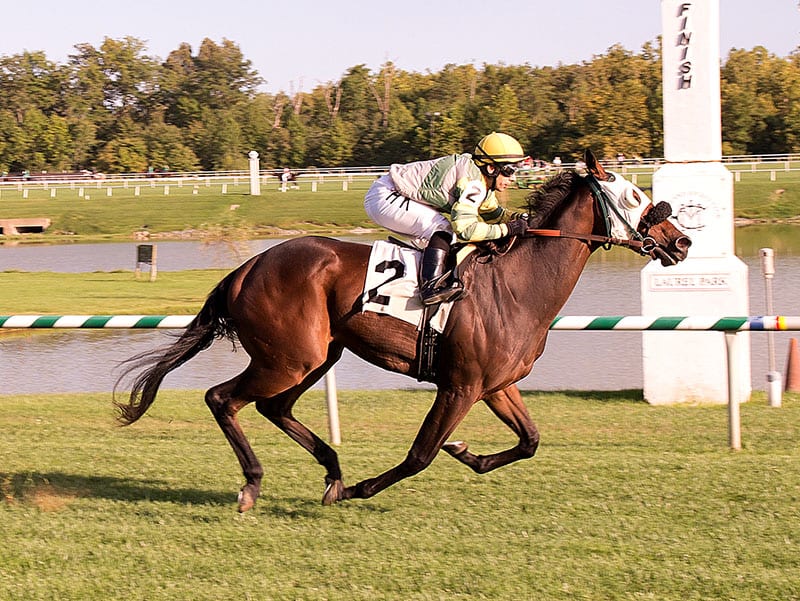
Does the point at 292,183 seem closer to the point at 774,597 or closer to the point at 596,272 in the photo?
the point at 596,272

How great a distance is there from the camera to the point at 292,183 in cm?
4831

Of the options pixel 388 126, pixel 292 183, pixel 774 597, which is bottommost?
pixel 774 597

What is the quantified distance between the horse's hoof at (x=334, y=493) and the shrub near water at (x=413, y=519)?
2.1 inches

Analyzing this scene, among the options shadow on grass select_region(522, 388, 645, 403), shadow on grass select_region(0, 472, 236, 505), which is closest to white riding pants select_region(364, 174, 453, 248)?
shadow on grass select_region(0, 472, 236, 505)

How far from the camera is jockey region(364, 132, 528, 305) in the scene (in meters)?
5.29

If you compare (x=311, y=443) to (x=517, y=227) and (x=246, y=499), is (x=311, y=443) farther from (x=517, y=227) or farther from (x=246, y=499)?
(x=517, y=227)

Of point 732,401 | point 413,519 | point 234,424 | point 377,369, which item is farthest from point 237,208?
point 413,519

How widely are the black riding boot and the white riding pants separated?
5.8 inches

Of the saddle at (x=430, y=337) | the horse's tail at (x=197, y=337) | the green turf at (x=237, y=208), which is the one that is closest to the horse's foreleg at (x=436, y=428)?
the saddle at (x=430, y=337)

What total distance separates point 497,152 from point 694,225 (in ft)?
13.2

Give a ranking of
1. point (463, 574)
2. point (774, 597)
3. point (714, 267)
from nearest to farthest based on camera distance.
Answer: point (774, 597) < point (463, 574) < point (714, 267)

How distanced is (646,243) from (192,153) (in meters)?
63.4

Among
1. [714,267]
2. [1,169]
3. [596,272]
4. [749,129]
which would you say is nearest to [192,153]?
[1,169]

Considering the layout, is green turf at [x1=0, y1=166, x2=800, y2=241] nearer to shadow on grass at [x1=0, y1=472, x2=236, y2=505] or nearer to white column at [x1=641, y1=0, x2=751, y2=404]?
white column at [x1=641, y1=0, x2=751, y2=404]
